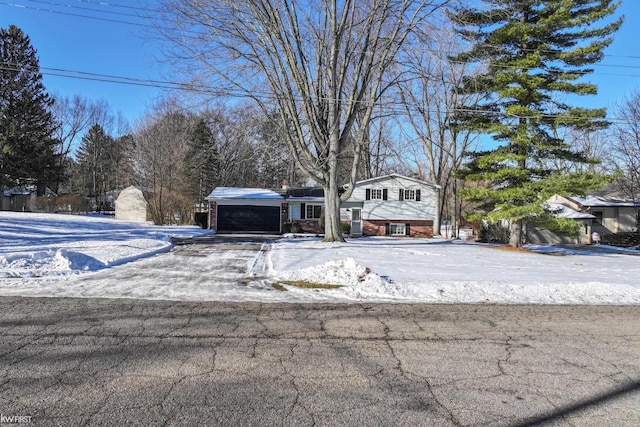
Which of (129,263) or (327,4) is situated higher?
(327,4)

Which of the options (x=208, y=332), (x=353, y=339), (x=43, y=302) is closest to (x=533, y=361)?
(x=353, y=339)

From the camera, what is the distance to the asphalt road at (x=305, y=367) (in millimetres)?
3246

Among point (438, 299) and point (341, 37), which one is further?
point (341, 37)

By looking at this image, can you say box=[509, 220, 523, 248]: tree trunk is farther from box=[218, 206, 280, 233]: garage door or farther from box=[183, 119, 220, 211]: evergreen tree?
box=[183, 119, 220, 211]: evergreen tree

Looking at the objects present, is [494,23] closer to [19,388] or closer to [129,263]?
[129,263]

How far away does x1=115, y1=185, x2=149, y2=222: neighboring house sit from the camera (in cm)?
4381

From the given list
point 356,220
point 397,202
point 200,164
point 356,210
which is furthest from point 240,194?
point 397,202

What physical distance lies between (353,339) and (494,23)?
21300mm

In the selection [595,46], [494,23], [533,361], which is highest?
[494,23]

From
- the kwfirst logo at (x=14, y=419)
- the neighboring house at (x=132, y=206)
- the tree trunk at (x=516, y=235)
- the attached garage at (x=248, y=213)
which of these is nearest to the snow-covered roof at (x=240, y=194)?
the attached garage at (x=248, y=213)

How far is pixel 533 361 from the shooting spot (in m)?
4.63

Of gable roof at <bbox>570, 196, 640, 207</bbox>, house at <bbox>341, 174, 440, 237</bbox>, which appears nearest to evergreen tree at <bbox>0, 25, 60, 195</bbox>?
house at <bbox>341, 174, 440, 237</bbox>

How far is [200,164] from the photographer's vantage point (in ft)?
148

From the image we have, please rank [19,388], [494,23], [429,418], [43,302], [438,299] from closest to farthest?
[429,418], [19,388], [43,302], [438,299], [494,23]
